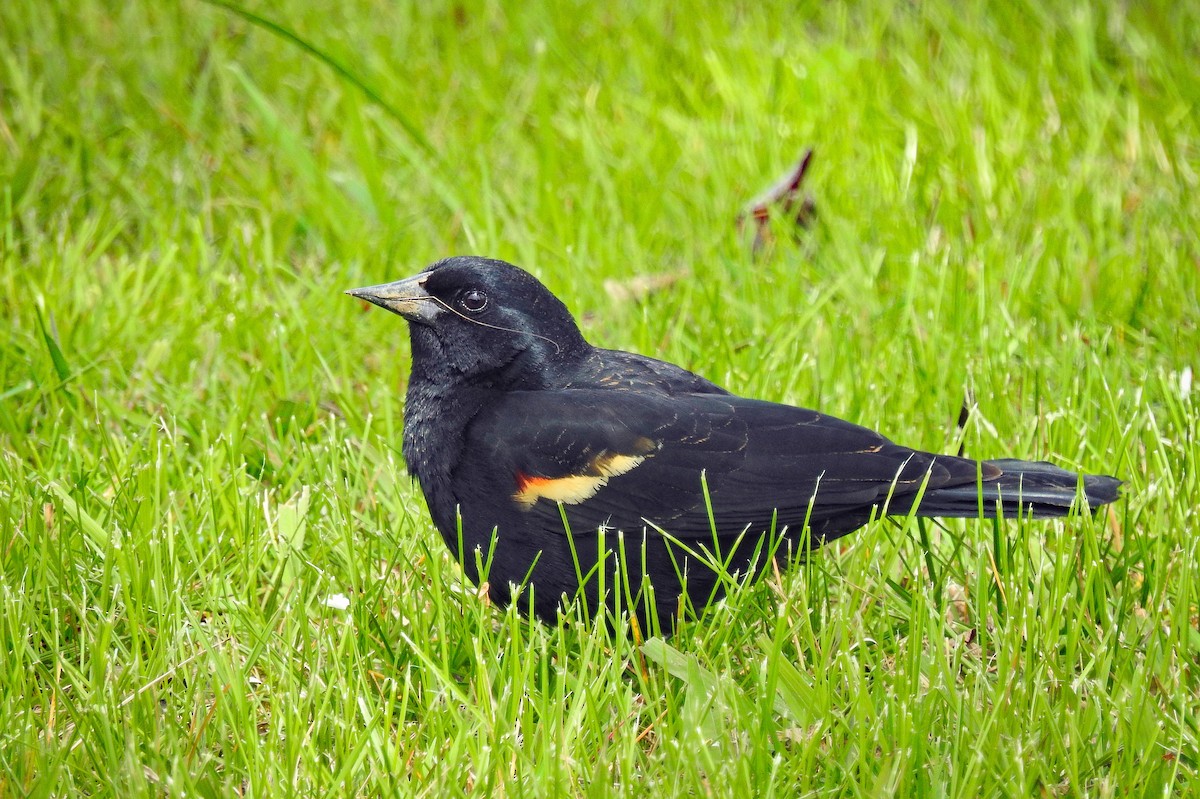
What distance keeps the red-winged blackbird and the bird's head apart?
13 centimetres

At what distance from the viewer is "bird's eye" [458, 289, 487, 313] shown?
3.05 meters

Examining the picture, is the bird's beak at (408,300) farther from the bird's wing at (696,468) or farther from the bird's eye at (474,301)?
the bird's wing at (696,468)

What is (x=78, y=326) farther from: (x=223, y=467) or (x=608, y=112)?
(x=608, y=112)

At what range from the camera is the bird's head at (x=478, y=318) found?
304 cm

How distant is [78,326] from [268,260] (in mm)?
648

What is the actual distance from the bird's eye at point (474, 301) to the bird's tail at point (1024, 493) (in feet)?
3.47

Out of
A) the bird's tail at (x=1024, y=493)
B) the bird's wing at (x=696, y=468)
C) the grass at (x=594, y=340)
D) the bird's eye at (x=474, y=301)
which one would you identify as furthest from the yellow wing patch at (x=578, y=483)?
the bird's tail at (x=1024, y=493)

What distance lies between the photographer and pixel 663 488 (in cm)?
281

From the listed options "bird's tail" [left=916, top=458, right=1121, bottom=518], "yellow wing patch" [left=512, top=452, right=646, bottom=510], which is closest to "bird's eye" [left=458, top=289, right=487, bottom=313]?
"yellow wing patch" [left=512, top=452, right=646, bottom=510]

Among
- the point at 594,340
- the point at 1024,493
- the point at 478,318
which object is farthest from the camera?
the point at 594,340

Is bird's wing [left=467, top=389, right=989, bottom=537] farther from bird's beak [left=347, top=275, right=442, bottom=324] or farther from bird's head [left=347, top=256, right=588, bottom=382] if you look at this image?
bird's beak [left=347, top=275, right=442, bottom=324]

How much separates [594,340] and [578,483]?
1.39 meters

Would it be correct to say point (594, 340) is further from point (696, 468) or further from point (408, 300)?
point (696, 468)

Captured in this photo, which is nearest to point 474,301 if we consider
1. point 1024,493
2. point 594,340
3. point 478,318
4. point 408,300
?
point 478,318
